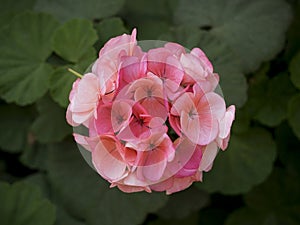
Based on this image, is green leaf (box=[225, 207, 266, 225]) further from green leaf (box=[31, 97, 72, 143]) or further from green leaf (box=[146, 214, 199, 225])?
green leaf (box=[31, 97, 72, 143])

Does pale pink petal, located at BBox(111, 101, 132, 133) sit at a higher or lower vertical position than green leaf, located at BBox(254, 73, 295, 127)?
higher

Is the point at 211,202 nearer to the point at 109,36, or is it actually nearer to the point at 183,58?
the point at 109,36

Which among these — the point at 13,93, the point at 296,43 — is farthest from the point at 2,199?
the point at 296,43

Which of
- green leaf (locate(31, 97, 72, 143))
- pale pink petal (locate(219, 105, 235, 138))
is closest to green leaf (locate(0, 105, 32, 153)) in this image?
green leaf (locate(31, 97, 72, 143))

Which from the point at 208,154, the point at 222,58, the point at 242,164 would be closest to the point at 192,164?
the point at 208,154

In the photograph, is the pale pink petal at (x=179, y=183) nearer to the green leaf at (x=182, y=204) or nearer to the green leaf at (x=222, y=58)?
the green leaf at (x=222, y=58)

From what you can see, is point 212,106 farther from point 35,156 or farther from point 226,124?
point 35,156

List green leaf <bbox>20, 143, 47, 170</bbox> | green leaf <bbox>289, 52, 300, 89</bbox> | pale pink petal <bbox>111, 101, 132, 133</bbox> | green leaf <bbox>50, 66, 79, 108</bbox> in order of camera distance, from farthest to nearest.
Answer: green leaf <bbox>20, 143, 47, 170</bbox> → green leaf <bbox>289, 52, 300, 89</bbox> → green leaf <bbox>50, 66, 79, 108</bbox> → pale pink petal <bbox>111, 101, 132, 133</bbox>
